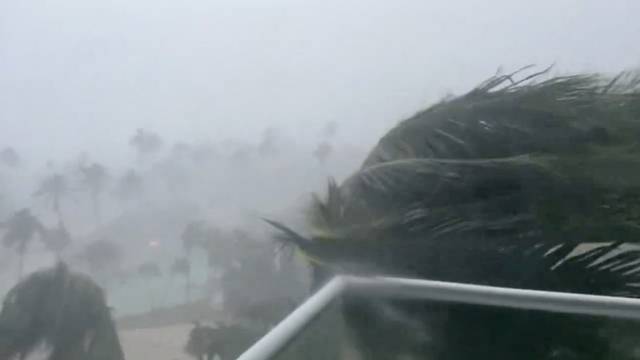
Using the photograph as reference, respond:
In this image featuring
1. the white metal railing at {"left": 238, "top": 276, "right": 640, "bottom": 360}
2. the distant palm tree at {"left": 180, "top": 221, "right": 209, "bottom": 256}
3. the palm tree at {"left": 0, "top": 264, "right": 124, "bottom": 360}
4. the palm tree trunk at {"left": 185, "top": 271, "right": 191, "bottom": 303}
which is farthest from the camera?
the distant palm tree at {"left": 180, "top": 221, "right": 209, "bottom": 256}

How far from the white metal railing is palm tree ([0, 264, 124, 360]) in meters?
0.48

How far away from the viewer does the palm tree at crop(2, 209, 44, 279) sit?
2.05 metres

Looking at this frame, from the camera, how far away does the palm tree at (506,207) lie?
7.27 feet

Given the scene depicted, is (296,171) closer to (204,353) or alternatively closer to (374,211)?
(374,211)

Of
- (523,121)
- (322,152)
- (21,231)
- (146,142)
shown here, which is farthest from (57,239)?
(523,121)

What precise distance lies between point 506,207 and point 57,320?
→ 1108mm

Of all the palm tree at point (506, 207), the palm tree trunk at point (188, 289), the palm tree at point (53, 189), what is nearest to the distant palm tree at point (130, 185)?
the palm tree at point (53, 189)

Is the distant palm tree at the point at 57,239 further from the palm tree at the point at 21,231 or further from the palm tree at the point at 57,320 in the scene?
the palm tree at the point at 57,320

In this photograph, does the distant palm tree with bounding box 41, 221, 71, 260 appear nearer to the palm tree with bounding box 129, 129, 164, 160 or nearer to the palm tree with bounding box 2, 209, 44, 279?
the palm tree with bounding box 2, 209, 44, 279

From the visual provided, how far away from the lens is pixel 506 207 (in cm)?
229

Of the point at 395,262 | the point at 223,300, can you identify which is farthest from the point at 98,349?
the point at 395,262

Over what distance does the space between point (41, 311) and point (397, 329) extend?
0.74m

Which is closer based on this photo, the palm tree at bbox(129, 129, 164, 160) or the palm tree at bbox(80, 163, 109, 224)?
the palm tree at bbox(80, 163, 109, 224)

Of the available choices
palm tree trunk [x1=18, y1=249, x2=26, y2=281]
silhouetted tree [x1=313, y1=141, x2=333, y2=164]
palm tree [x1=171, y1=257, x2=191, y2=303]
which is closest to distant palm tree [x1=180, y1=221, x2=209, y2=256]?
palm tree [x1=171, y1=257, x2=191, y2=303]
